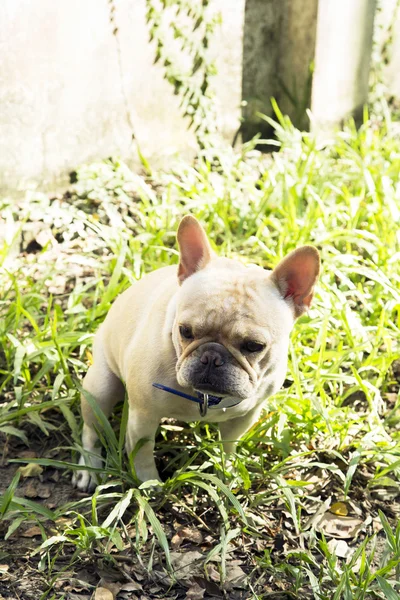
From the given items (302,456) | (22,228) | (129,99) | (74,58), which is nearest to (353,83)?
(129,99)

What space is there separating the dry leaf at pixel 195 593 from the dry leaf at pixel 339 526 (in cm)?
66

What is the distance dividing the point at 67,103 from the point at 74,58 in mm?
321

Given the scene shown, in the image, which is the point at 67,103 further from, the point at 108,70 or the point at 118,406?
the point at 118,406

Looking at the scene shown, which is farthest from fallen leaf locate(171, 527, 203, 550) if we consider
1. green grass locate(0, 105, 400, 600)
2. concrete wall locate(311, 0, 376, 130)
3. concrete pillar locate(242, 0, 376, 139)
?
concrete wall locate(311, 0, 376, 130)

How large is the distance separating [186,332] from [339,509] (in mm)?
1268

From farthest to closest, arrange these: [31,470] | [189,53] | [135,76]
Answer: [189,53] → [135,76] → [31,470]

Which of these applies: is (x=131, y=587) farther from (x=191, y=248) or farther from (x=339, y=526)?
(x=191, y=248)

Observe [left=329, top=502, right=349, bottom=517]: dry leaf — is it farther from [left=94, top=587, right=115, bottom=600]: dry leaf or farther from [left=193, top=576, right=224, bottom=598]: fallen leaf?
[left=94, top=587, right=115, bottom=600]: dry leaf

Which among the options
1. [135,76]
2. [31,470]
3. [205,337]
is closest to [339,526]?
[205,337]

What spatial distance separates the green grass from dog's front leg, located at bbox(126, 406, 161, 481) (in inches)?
3.2

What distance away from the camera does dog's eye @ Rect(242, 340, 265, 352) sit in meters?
2.73

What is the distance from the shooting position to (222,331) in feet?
8.93

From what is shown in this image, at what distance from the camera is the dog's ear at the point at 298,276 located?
283 cm

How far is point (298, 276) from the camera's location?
114 inches
